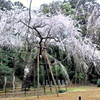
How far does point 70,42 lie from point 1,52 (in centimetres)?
512

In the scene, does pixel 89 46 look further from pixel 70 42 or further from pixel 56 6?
pixel 56 6

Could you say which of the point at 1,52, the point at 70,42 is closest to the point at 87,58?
the point at 70,42

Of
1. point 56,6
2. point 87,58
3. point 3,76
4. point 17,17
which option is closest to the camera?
point 17,17

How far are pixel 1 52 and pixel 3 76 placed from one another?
→ 1902 millimetres

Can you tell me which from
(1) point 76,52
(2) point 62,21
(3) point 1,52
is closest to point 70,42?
(1) point 76,52

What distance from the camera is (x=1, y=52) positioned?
35.7ft

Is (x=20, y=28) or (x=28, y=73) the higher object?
(x=20, y=28)

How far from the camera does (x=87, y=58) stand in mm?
10500

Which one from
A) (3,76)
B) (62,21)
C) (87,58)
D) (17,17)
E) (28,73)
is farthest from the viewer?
(3,76)

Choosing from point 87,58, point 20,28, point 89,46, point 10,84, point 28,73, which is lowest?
point 10,84

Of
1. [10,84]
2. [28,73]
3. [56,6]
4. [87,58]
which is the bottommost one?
[10,84]

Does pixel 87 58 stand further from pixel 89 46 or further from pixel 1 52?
pixel 1 52

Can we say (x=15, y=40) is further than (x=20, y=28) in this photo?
Yes

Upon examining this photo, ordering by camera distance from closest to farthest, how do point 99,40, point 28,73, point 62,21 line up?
point 62,21 < point 28,73 < point 99,40
